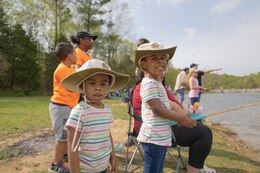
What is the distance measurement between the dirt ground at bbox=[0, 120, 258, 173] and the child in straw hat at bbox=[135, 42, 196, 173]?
4.65 ft

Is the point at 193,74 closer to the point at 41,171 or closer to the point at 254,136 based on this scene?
the point at 254,136

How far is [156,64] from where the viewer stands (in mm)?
2324

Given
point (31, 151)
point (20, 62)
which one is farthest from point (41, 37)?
point (31, 151)

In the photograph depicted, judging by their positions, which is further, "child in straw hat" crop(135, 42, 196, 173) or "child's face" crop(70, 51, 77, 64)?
"child's face" crop(70, 51, 77, 64)

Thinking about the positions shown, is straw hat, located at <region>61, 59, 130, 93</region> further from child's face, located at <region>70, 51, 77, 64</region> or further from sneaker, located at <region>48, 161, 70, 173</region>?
sneaker, located at <region>48, 161, 70, 173</region>

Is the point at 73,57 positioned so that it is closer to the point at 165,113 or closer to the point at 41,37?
the point at 165,113

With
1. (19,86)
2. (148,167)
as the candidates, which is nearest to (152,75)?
(148,167)

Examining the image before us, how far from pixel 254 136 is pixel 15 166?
25.3 ft

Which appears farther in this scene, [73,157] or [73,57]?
[73,57]

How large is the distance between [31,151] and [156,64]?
123 inches

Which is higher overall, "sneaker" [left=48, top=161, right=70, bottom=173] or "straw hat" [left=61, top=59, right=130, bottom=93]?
"straw hat" [left=61, top=59, right=130, bottom=93]

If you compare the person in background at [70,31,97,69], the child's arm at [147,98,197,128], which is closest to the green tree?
the person in background at [70,31,97,69]

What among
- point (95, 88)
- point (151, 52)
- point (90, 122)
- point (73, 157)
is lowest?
point (73, 157)

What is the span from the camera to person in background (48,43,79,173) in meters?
3.03
